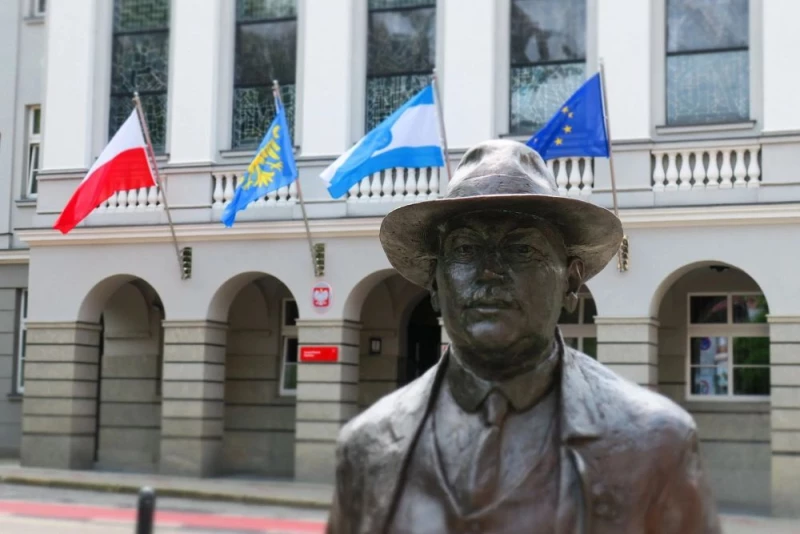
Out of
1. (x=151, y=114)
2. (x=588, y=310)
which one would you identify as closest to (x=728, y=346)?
(x=588, y=310)

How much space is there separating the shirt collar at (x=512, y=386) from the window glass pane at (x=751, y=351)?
57.1 ft

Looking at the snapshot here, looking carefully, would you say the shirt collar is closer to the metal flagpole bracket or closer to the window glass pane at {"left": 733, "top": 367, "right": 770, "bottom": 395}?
A: the window glass pane at {"left": 733, "top": 367, "right": 770, "bottom": 395}

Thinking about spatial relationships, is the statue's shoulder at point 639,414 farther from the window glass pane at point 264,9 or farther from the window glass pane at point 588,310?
the window glass pane at point 264,9

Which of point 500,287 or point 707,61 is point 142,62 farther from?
point 500,287

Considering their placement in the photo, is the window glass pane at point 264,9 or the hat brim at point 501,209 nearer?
the hat brim at point 501,209

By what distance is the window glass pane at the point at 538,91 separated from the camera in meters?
19.8

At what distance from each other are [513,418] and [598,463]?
0.21m

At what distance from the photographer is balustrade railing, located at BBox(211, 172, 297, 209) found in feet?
68.1

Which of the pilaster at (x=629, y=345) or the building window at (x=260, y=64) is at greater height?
the building window at (x=260, y=64)

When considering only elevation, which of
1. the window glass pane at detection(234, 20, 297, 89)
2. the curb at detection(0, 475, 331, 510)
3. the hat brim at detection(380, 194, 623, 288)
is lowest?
the curb at detection(0, 475, 331, 510)

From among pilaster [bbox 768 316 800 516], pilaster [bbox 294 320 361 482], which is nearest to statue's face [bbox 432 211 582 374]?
pilaster [bbox 768 316 800 516]

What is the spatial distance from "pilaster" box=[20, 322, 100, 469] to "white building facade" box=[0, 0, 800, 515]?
40 millimetres

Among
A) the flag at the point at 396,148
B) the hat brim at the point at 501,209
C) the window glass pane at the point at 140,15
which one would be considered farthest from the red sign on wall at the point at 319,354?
the hat brim at the point at 501,209

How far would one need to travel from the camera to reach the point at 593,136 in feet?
55.9
